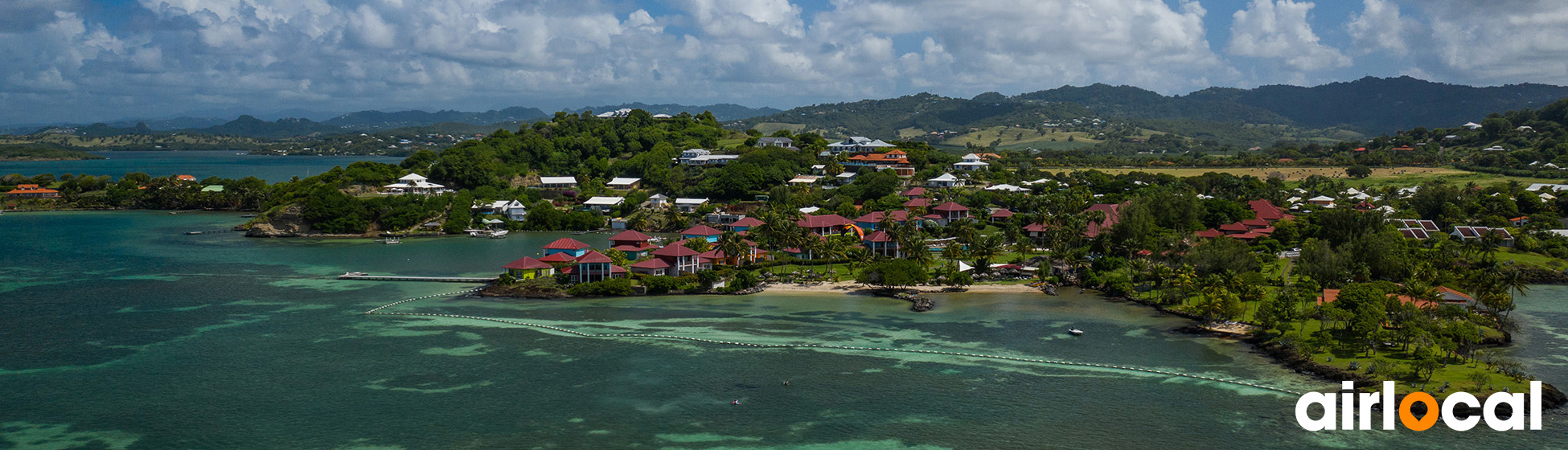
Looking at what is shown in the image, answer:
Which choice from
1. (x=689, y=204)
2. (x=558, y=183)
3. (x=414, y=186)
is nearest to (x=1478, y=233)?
(x=689, y=204)

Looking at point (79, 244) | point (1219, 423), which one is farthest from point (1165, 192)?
point (79, 244)

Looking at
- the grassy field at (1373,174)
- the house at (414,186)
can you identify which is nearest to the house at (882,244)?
the house at (414,186)

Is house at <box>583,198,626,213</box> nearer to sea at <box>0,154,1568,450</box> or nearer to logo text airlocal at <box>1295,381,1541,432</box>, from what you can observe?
sea at <box>0,154,1568,450</box>

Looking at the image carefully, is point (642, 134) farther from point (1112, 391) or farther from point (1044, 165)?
point (1112, 391)

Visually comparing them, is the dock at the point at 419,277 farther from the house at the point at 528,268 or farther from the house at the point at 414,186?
the house at the point at 414,186

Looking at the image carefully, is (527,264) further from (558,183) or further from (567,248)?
(558,183)

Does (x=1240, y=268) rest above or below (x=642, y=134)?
below

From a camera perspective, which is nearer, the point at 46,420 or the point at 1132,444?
the point at 1132,444
